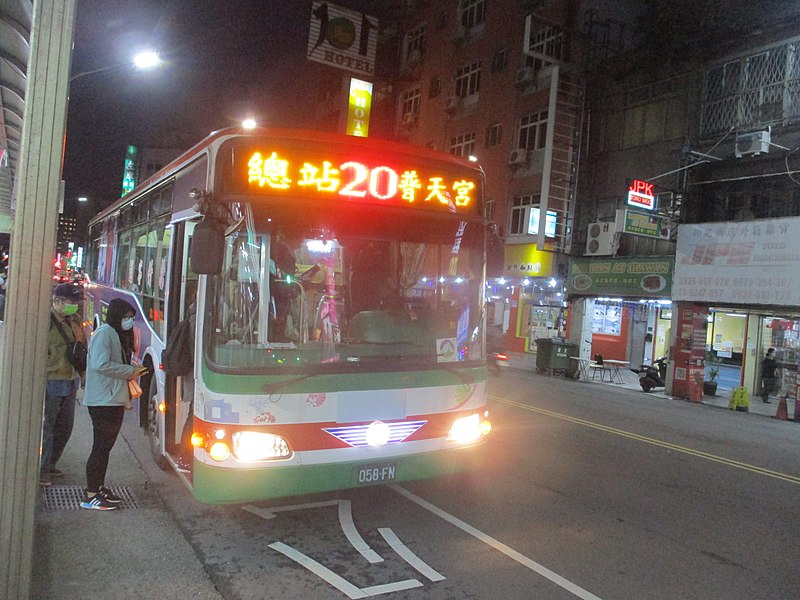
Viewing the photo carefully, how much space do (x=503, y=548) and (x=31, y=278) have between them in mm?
3913

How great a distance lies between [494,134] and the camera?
27469 mm

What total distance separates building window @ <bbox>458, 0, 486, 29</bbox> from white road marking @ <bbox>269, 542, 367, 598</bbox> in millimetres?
28983

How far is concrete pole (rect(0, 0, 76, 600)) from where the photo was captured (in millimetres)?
2777

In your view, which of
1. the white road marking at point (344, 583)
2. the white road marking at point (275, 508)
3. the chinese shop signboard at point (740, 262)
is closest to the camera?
the white road marking at point (344, 583)

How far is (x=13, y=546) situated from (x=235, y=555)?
6.14ft

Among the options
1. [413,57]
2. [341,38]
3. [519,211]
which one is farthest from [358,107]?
[413,57]

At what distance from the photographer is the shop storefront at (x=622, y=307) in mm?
19234

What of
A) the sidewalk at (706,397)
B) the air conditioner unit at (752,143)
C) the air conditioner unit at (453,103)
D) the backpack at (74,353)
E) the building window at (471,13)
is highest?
the building window at (471,13)

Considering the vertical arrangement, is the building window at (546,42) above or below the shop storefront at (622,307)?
above

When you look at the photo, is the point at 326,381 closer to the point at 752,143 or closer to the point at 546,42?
the point at 752,143

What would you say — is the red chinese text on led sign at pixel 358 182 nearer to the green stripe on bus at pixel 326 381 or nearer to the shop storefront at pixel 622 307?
the green stripe on bus at pixel 326 381

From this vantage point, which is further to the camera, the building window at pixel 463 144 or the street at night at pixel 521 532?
the building window at pixel 463 144

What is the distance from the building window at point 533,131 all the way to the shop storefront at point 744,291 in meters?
8.70

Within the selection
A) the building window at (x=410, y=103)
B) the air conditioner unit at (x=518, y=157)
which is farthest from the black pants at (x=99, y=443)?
the building window at (x=410, y=103)
